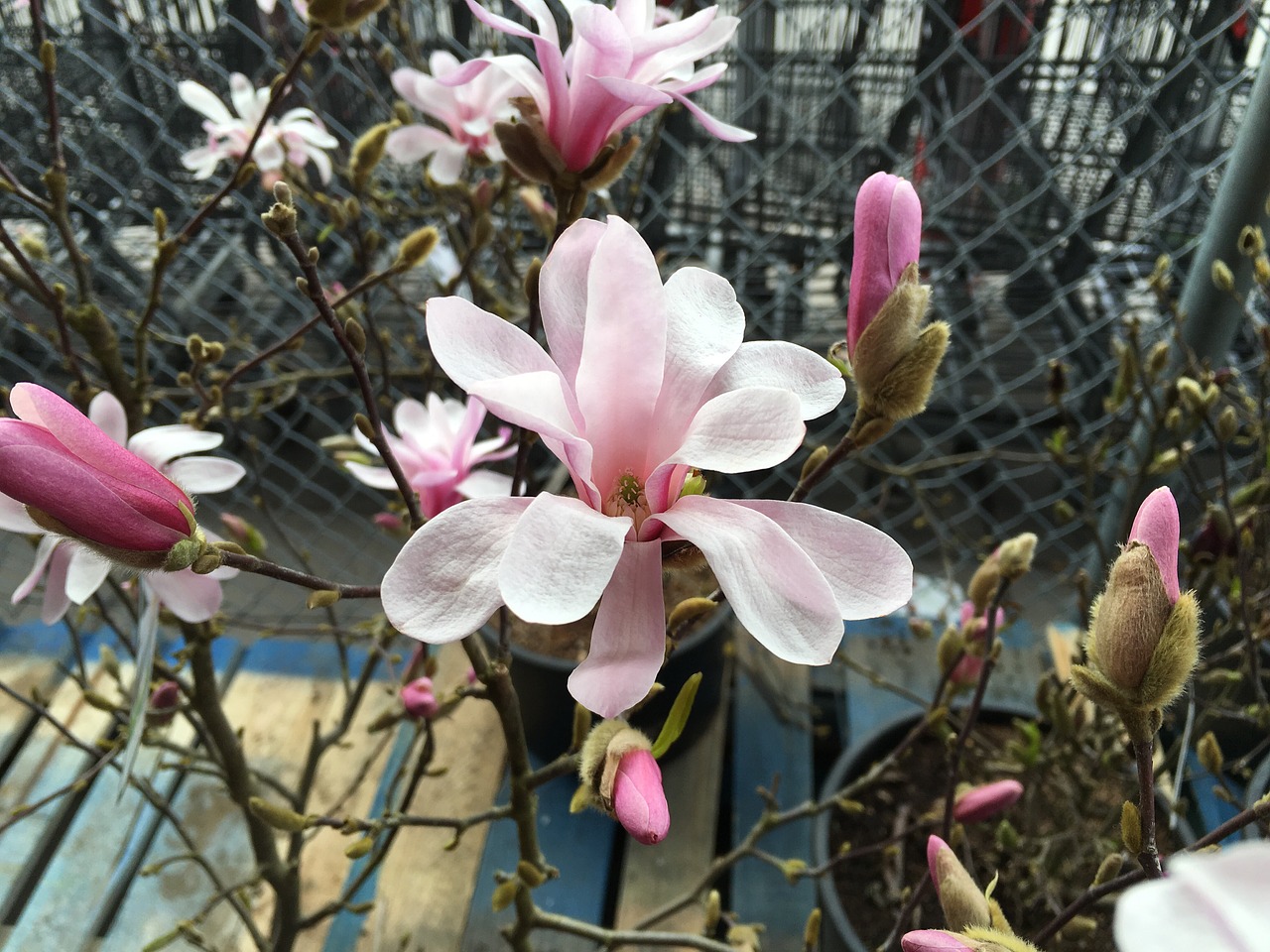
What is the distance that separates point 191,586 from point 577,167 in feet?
→ 0.91

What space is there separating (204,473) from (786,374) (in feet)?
1.05

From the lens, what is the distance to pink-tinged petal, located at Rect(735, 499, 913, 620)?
282 millimetres

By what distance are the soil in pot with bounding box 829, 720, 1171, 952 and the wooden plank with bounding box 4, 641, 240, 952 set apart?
671 millimetres

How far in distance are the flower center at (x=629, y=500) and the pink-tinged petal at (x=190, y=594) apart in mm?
228

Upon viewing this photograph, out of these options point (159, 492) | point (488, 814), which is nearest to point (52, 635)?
point (488, 814)

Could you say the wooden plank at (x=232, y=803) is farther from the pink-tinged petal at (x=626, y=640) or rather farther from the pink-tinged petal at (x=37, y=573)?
the pink-tinged petal at (x=626, y=640)

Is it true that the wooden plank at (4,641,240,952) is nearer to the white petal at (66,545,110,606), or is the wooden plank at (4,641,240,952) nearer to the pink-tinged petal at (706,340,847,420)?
the white petal at (66,545,110,606)

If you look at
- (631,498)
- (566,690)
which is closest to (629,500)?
(631,498)

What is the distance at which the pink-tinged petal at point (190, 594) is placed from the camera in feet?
1.40

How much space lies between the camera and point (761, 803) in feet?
3.27

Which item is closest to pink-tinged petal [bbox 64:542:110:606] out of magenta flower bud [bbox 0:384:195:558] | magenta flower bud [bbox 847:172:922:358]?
magenta flower bud [bbox 0:384:195:558]

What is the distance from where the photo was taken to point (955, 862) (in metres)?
0.36

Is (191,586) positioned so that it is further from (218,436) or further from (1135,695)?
(1135,695)

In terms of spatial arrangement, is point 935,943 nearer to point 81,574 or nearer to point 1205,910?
point 1205,910
